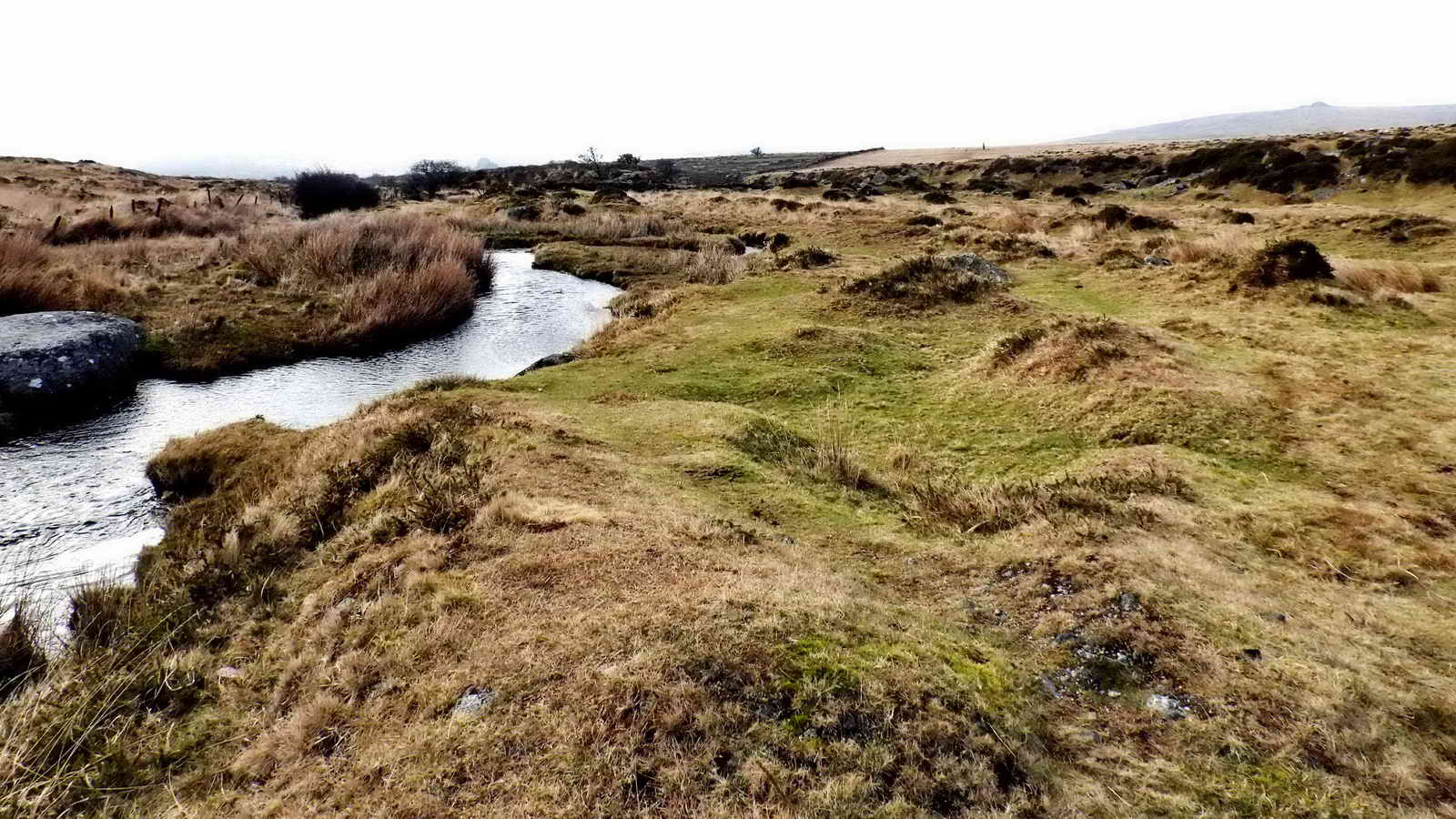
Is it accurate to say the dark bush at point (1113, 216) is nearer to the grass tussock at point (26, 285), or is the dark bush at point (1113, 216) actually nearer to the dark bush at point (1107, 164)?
the dark bush at point (1107, 164)

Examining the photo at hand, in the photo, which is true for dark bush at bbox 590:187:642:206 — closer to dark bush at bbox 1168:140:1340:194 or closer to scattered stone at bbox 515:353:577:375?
scattered stone at bbox 515:353:577:375

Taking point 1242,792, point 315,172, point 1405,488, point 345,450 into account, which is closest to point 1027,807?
point 1242,792

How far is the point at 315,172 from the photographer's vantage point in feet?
163

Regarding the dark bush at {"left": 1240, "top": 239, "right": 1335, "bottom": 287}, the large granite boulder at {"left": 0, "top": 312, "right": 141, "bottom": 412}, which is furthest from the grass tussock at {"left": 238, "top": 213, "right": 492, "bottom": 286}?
the dark bush at {"left": 1240, "top": 239, "right": 1335, "bottom": 287}

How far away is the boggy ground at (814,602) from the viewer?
14.1 ft

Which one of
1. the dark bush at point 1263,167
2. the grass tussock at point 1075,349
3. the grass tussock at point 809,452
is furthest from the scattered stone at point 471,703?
the dark bush at point 1263,167

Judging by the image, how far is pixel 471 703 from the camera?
4.80m

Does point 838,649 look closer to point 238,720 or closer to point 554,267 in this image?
point 238,720

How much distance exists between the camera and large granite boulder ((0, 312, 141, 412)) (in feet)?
47.4

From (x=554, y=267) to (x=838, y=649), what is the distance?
3026 centimetres

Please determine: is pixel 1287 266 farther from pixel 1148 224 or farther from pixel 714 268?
pixel 714 268

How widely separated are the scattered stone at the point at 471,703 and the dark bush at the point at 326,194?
4971 centimetres

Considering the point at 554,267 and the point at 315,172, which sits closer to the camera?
the point at 554,267

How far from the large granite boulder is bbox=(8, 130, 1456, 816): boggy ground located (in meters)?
5.68
